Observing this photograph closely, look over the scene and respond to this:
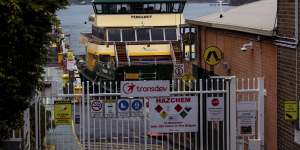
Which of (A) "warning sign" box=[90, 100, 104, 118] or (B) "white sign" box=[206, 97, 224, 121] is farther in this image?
(B) "white sign" box=[206, 97, 224, 121]

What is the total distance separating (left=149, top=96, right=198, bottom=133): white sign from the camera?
11.8 metres

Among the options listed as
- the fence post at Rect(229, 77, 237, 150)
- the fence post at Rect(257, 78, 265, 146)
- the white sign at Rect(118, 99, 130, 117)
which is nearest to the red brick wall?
the fence post at Rect(257, 78, 265, 146)

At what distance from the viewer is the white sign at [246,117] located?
480 inches

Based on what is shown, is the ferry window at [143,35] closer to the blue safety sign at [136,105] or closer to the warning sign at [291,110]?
the blue safety sign at [136,105]

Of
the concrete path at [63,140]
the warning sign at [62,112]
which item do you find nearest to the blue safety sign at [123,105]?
the warning sign at [62,112]

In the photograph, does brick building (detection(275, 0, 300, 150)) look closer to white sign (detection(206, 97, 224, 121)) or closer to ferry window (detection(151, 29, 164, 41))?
white sign (detection(206, 97, 224, 121))

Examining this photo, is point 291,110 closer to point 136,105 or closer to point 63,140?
point 136,105

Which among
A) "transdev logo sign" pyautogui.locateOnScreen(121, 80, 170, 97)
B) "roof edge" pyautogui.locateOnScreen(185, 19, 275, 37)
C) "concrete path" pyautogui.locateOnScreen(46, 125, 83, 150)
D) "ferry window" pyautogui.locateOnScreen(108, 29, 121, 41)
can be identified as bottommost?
"concrete path" pyautogui.locateOnScreen(46, 125, 83, 150)

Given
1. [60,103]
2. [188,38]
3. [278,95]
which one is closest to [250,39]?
[278,95]

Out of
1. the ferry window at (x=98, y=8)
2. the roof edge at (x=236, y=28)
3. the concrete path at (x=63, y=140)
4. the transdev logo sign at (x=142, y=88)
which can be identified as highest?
the ferry window at (x=98, y=8)

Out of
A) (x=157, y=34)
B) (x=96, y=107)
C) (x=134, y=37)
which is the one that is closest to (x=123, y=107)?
(x=96, y=107)

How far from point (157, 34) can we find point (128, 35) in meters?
2.03

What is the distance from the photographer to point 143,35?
145ft

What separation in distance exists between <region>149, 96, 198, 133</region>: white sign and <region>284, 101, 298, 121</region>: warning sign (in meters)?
1.55
